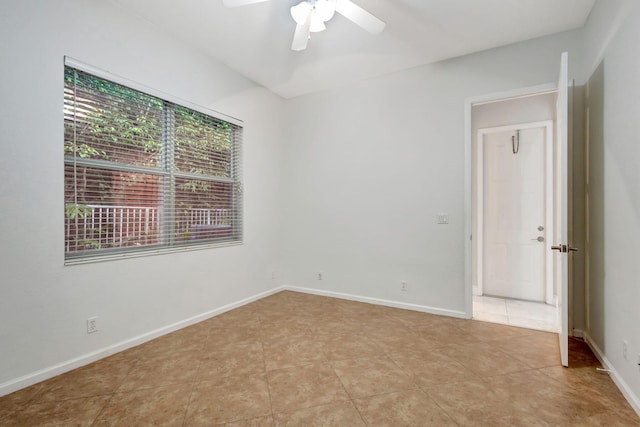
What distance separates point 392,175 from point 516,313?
2.11 m

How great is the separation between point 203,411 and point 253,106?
3.33 metres

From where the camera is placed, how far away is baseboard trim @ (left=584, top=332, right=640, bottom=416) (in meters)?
1.71

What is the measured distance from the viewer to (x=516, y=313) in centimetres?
343

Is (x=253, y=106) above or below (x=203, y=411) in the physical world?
above

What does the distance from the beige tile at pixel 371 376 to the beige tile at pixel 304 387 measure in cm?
7

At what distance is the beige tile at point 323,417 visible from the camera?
1604mm

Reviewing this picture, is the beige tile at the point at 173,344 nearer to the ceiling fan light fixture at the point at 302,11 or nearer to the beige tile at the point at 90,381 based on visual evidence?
the beige tile at the point at 90,381

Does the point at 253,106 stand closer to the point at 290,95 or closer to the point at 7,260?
the point at 290,95

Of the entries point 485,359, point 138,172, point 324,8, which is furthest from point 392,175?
point 138,172

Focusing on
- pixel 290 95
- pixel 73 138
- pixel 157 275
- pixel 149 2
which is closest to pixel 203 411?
pixel 157 275

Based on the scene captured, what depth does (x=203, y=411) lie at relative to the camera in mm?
1711

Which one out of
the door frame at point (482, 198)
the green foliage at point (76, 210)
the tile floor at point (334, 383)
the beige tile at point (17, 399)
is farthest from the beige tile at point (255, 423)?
Result: the door frame at point (482, 198)

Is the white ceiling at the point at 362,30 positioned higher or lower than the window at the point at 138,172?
higher

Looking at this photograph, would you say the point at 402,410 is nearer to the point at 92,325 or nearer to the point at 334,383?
the point at 334,383
